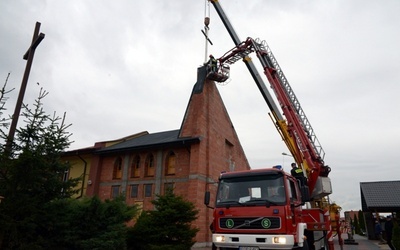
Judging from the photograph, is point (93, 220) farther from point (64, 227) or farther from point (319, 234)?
point (319, 234)

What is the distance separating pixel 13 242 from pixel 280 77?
42.3 feet

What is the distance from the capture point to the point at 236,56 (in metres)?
18.6

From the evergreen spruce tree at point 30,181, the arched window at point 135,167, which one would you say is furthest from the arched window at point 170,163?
the evergreen spruce tree at point 30,181

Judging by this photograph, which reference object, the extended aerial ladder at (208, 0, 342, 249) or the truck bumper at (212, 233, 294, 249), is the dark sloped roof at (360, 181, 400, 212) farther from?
the truck bumper at (212, 233, 294, 249)

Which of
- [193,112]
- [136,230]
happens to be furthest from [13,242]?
[193,112]

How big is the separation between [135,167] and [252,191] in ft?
53.6

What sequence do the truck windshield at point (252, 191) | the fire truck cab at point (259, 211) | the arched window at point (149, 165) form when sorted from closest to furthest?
the fire truck cab at point (259, 211) → the truck windshield at point (252, 191) → the arched window at point (149, 165)

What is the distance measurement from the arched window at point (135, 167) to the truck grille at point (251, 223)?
1548 centimetres

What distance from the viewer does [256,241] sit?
24.6 feet

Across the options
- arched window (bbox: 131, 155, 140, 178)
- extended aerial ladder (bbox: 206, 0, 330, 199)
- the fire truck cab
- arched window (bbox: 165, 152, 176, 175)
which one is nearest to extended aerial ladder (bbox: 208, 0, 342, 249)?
extended aerial ladder (bbox: 206, 0, 330, 199)

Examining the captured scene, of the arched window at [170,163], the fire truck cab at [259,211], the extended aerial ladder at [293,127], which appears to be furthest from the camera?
the arched window at [170,163]

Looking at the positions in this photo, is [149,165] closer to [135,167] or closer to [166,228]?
[135,167]

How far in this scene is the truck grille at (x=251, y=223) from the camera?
294 inches

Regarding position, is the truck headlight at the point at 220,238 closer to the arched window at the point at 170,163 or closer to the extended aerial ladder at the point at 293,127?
the extended aerial ladder at the point at 293,127
